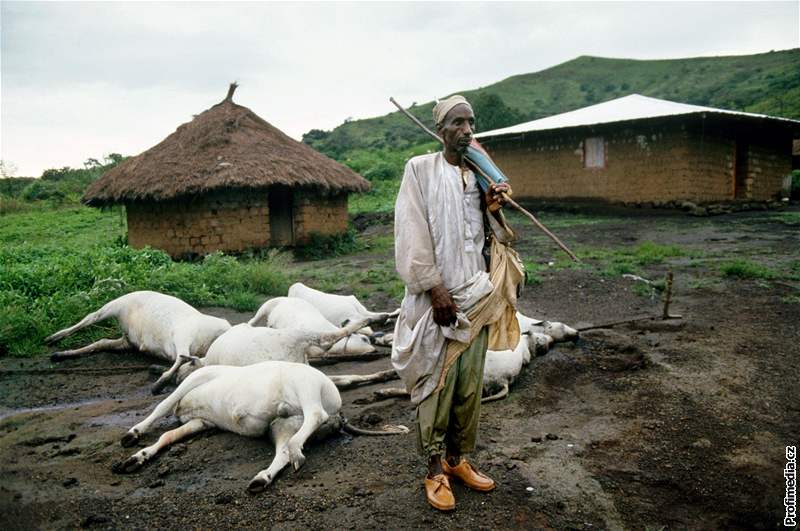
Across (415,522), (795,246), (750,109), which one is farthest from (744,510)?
(750,109)

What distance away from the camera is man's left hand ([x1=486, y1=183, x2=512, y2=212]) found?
2883 mm

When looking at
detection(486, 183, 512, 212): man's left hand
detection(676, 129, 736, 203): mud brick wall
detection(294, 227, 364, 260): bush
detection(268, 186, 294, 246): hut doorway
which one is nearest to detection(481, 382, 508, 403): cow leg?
detection(486, 183, 512, 212): man's left hand

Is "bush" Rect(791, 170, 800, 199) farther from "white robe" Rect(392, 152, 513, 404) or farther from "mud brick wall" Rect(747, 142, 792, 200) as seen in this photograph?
"white robe" Rect(392, 152, 513, 404)

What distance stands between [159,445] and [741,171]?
17.3m

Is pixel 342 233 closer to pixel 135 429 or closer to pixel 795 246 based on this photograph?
pixel 795 246

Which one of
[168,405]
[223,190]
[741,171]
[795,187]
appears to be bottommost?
[168,405]

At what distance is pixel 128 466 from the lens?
130 inches

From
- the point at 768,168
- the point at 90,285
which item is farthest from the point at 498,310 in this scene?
the point at 768,168

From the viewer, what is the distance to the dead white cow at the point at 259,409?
3297mm

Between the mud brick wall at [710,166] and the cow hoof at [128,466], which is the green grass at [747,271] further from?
the cow hoof at [128,466]

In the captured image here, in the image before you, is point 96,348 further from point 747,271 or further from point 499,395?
point 747,271

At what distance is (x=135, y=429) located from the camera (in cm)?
366

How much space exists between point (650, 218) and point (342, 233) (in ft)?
24.8

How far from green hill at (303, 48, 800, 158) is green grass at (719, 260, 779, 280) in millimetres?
19041
